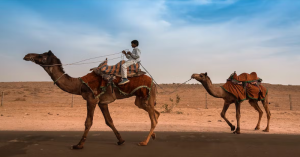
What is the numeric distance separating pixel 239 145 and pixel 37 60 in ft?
19.1

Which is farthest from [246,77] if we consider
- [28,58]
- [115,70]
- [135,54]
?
[28,58]

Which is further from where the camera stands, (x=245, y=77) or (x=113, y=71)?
(x=245, y=77)

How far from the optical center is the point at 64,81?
23.5ft

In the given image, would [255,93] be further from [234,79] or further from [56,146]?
[56,146]

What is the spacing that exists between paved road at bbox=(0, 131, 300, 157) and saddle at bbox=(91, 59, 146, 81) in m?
1.87

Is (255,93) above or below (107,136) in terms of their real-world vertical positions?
above

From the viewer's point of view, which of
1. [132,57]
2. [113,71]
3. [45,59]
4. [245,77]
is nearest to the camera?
[45,59]

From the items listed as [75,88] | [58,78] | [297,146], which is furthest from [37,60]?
[297,146]

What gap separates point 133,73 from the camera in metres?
7.50

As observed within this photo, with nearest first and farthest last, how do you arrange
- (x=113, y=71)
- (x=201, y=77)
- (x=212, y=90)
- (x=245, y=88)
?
(x=113, y=71) < (x=201, y=77) < (x=212, y=90) < (x=245, y=88)

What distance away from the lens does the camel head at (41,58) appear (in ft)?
22.9

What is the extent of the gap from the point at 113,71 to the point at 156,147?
7.73 feet

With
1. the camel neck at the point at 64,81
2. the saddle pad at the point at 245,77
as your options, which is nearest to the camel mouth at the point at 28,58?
the camel neck at the point at 64,81

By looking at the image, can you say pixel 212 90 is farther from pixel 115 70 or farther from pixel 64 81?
pixel 64 81
